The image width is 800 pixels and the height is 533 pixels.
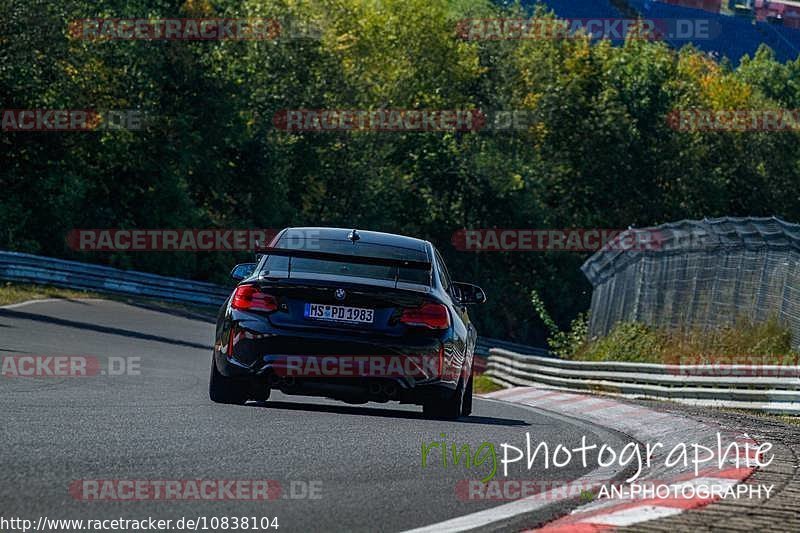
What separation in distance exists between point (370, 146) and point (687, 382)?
42.1 meters

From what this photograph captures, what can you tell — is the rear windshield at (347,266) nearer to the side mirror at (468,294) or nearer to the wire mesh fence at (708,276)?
the side mirror at (468,294)

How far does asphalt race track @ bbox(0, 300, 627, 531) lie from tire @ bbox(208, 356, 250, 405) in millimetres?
123

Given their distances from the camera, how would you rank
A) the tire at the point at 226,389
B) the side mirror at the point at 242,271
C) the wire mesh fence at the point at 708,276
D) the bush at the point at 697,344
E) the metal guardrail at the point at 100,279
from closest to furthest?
the tire at the point at 226,389
the side mirror at the point at 242,271
the bush at the point at 697,344
the wire mesh fence at the point at 708,276
the metal guardrail at the point at 100,279

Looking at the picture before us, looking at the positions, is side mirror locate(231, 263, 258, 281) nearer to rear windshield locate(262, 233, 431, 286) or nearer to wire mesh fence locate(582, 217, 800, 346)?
rear windshield locate(262, 233, 431, 286)

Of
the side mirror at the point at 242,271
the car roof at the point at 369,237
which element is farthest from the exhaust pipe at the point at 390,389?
the side mirror at the point at 242,271

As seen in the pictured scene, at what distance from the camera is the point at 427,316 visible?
34.9 ft

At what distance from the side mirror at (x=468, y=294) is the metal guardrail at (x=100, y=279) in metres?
24.9

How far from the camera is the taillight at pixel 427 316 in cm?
1060

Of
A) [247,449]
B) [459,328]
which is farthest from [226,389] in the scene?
[247,449]

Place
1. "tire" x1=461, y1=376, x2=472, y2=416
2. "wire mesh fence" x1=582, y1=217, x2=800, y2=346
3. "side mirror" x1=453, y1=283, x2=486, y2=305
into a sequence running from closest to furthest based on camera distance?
"side mirror" x1=453, y1=283, x2=486, y2=305
"tire" x1=461, y1=376, x2=472, y2=416
"wire mesh fence" x1=582, y1=217, x2=800, y2=346

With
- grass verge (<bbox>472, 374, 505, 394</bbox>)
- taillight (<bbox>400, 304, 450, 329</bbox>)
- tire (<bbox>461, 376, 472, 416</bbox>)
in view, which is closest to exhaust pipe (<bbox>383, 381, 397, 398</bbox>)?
taillight (<bbox>400, 304, 450, 329</bbox>)

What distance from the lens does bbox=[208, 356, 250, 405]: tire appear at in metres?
11.1

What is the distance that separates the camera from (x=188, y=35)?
51.4 m

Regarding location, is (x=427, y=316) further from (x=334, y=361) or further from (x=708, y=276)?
(x=708, y=276)
